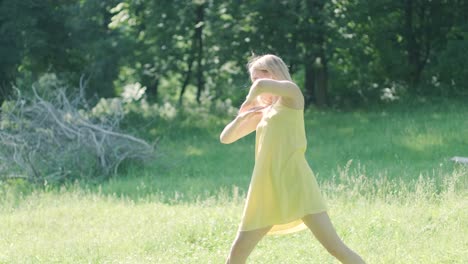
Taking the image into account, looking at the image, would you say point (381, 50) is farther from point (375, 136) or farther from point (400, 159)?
point (400, 159)

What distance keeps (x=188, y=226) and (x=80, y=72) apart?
49.9 feet

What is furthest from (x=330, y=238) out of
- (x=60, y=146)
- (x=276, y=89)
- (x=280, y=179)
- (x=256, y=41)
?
(x=256, y=41)

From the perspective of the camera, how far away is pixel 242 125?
621 cm

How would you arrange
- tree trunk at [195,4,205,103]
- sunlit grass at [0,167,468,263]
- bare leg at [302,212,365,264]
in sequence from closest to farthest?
bare leg at [302,212,365,264]
sunlit grass at [0,167,468,263]
tree trunk at [195,4,205,103]

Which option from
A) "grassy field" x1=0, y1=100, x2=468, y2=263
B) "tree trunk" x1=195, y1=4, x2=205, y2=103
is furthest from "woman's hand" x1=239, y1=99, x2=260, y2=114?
"tree trunk" x1=195, y1=4, x2=205, y2=103

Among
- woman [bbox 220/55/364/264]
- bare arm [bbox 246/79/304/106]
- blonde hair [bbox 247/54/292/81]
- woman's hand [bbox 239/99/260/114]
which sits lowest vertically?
woman [bbox 220/55/364/264]

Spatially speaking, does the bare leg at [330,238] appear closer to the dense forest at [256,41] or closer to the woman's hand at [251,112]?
the woman's hand at [251,112]

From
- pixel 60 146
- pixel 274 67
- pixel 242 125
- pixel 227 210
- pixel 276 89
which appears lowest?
pixel 60 146

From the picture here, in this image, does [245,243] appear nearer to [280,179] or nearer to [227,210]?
[280,179]

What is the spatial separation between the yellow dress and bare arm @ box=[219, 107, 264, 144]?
0.10 meters

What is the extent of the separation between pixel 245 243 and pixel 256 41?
15.4 metres

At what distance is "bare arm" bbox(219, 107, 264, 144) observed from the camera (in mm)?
6180

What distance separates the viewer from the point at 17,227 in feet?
33.3

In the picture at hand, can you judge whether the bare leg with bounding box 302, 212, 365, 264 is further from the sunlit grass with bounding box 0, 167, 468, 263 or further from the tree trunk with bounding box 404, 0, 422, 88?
the tree trunk with bounding box 404, 0, 422, 88
